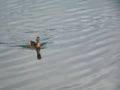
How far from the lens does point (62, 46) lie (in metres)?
14.1

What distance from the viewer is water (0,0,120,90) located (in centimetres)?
1109

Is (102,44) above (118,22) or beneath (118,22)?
beneath

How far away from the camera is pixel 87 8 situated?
20156 millimetres

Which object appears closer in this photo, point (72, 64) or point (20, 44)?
point (72, 64)

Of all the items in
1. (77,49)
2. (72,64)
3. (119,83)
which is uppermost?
(77,49)

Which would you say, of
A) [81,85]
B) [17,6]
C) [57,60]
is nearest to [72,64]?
[57,60]

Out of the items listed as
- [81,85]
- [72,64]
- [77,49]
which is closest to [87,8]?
[77,49]

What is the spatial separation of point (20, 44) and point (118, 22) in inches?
233

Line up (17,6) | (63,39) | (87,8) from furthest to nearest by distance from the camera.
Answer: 1. (17,6)
2. (87,8)
3. (63,39)

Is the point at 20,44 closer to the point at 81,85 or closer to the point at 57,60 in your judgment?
the point at 57,60

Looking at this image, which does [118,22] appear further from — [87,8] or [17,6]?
[17,6]

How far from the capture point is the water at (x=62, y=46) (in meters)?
11.1

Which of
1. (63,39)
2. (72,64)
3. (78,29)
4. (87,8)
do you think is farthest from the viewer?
(87,8)

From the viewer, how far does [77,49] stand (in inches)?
538
